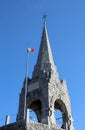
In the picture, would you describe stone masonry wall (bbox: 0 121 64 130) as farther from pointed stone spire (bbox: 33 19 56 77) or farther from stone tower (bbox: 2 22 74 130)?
pointed stone spire (bbox: 33 19 56 77)

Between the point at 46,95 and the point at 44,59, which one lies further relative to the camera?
the point at 44,59

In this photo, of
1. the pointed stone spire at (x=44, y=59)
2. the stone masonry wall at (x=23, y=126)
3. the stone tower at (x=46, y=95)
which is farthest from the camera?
the pointed stone spire at (x=44, y=59)

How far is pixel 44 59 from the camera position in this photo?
36.1 metres

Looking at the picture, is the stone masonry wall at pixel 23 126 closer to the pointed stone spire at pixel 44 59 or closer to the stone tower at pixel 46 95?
the stone tower at pixel 46 95

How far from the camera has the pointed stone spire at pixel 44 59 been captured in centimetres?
3472

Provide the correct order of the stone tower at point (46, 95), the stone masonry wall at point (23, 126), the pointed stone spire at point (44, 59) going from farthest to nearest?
the pointed stone spire at point (44, 59)
the stone tower at point (46, 95)
the stone masonry wall at point (23, 126)

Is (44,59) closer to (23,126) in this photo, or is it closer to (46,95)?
(46,95)

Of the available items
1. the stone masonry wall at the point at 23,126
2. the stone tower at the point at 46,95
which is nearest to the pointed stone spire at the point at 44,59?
the stone tower at the point at 46,95

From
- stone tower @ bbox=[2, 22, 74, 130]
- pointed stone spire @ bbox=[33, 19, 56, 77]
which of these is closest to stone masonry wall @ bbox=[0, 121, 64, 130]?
stone tower @ bbox=[2, 22, 74, 130]

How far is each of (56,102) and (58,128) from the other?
7.27 m

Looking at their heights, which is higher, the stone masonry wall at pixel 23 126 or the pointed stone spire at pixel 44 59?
the pointed stone spire at pixel 44 59

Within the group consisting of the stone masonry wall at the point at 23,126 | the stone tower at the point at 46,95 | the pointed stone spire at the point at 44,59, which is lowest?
the stone masonry wall at the point at 23,126

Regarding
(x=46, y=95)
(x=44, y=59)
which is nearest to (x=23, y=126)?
(x=46, y=95)

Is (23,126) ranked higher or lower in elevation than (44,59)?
lower
